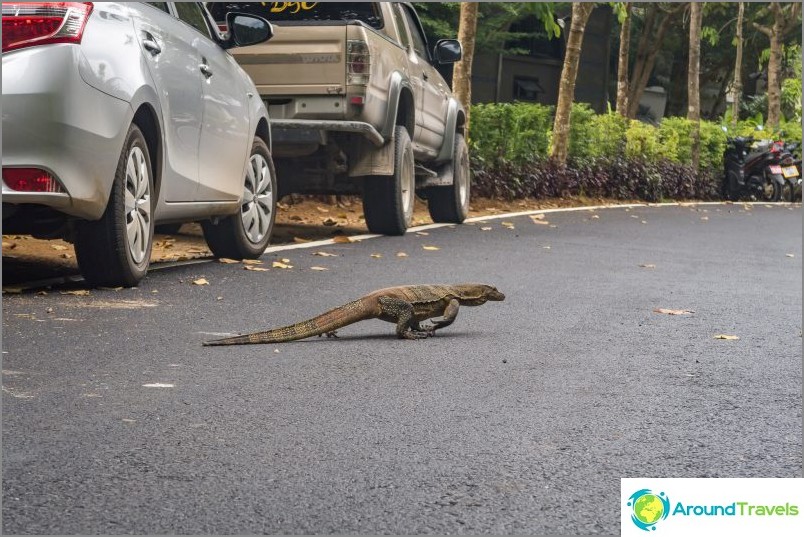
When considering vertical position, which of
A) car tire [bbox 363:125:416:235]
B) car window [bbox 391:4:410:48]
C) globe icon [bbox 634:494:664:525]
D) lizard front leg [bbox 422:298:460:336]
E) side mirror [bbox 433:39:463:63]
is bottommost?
car tire [bbox 363:125:416:235]

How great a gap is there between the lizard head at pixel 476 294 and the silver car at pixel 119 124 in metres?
2.08

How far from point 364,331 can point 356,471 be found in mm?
3132

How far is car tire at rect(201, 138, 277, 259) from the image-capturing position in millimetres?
9773

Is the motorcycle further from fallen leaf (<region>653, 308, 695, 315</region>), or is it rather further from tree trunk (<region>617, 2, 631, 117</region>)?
fallen leaf (<region>653, 308, 695, 315</region>)

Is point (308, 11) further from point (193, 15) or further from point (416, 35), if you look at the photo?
point (193, 15)

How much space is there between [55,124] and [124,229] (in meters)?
0.90

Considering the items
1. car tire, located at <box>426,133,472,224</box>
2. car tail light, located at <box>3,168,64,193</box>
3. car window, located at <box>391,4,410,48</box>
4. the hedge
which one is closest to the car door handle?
car tail light, located at <box>3,168,64,193</box>

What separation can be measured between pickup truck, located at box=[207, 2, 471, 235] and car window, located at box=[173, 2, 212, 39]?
2.18 m

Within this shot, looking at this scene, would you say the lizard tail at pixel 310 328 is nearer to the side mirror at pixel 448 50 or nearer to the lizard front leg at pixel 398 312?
the lizard front leg at pixel 398 312

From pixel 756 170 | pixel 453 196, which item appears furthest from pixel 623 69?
pixel 453 196

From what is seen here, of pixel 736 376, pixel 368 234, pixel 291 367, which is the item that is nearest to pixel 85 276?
pixel 291 367

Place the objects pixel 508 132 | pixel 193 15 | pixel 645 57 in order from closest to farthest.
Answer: pixel 193 15, pixel 508 132, pixel 645 57

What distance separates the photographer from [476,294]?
7008 millimetres

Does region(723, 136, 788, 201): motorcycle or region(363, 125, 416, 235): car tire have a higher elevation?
region(363, 125, 416, 235): car tire
